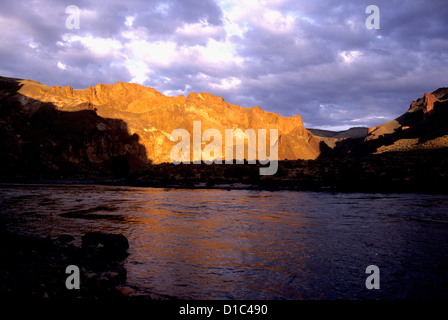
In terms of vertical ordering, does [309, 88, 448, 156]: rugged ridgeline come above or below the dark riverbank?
above

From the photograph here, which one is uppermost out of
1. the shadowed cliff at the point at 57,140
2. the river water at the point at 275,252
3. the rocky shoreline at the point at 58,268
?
the shadowed cliff at the point at 57,140

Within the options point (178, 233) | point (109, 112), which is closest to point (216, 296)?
point (178, 233)

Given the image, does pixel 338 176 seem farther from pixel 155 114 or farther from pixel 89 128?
pixel 155 114

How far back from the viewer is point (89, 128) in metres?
133

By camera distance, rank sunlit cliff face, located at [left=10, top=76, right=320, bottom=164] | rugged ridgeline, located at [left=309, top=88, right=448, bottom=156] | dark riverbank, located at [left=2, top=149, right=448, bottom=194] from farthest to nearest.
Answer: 1. sunlit cliff face, located at [left=10, top=76, right=320, bottom=164]
2. rugged ridgeline, located at [left=309, top=88, right=448, bottom=156]
3. dark riverbank, located at [left=2, top=149, right=448, bottom=194]

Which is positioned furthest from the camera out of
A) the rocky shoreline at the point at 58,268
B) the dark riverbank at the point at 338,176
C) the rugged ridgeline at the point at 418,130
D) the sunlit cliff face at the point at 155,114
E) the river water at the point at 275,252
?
the sunlit cliff face at the point at 155,114

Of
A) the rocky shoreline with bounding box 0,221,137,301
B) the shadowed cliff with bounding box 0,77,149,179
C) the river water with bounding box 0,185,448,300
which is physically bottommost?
the river water with bounding box 0,185,448,300

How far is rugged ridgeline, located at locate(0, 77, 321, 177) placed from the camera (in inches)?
3844

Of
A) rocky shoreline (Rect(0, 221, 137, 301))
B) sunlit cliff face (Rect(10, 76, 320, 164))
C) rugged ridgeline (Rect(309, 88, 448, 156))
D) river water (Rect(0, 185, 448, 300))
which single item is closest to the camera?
rocky shoreline (Rect(0, 221, 137, 301))

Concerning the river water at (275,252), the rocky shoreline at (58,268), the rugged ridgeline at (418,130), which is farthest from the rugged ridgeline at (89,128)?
the rocky shoreline at (58,268)

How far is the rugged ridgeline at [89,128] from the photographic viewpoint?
3844 inches

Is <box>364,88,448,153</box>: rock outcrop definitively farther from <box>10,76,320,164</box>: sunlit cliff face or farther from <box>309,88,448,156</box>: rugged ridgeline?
<box>10,76,320,164</box>: sunlit cliff face

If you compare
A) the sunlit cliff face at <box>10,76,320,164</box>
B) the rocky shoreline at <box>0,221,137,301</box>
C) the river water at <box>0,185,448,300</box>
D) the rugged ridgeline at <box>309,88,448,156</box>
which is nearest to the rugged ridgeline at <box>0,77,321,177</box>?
the sunlit cliff face at <box>10,76,320,164</box>

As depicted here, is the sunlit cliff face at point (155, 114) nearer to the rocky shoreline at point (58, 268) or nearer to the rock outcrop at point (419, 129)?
the rock outcrop at point (419, 129)
